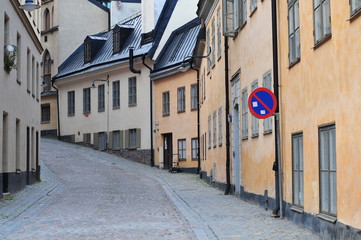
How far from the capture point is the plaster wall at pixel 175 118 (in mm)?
38625

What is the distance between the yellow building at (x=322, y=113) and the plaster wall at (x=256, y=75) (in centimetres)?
128

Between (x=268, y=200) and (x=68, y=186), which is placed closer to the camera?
(x=268, y=200)

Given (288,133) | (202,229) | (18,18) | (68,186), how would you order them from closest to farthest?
(202,229) < (288,133) < (18,18) < (68,186)

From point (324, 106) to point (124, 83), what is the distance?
35.3m

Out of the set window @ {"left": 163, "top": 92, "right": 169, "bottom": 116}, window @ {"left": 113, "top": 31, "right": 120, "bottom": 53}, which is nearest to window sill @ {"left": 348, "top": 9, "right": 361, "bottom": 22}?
window @ {"left": 163, "top": 92, "right": 169, "bottom": 116}

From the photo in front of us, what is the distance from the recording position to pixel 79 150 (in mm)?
45688

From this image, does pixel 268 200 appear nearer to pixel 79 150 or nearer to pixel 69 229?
pixel 69 229

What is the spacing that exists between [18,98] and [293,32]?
505 inches

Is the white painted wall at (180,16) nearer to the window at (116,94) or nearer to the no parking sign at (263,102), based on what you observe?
the window at (116,94)

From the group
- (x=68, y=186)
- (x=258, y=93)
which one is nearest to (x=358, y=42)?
(x=258, y=93)

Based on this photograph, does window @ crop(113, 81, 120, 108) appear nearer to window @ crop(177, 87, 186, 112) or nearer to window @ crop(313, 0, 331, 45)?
window @ crop(177, 87, 186, 112)

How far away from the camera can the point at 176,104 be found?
40.5 m

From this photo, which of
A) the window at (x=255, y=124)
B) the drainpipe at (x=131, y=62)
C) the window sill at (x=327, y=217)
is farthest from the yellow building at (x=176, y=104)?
the window sill at (x=327, y=217)

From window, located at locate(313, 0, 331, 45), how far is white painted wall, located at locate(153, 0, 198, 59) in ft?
104
